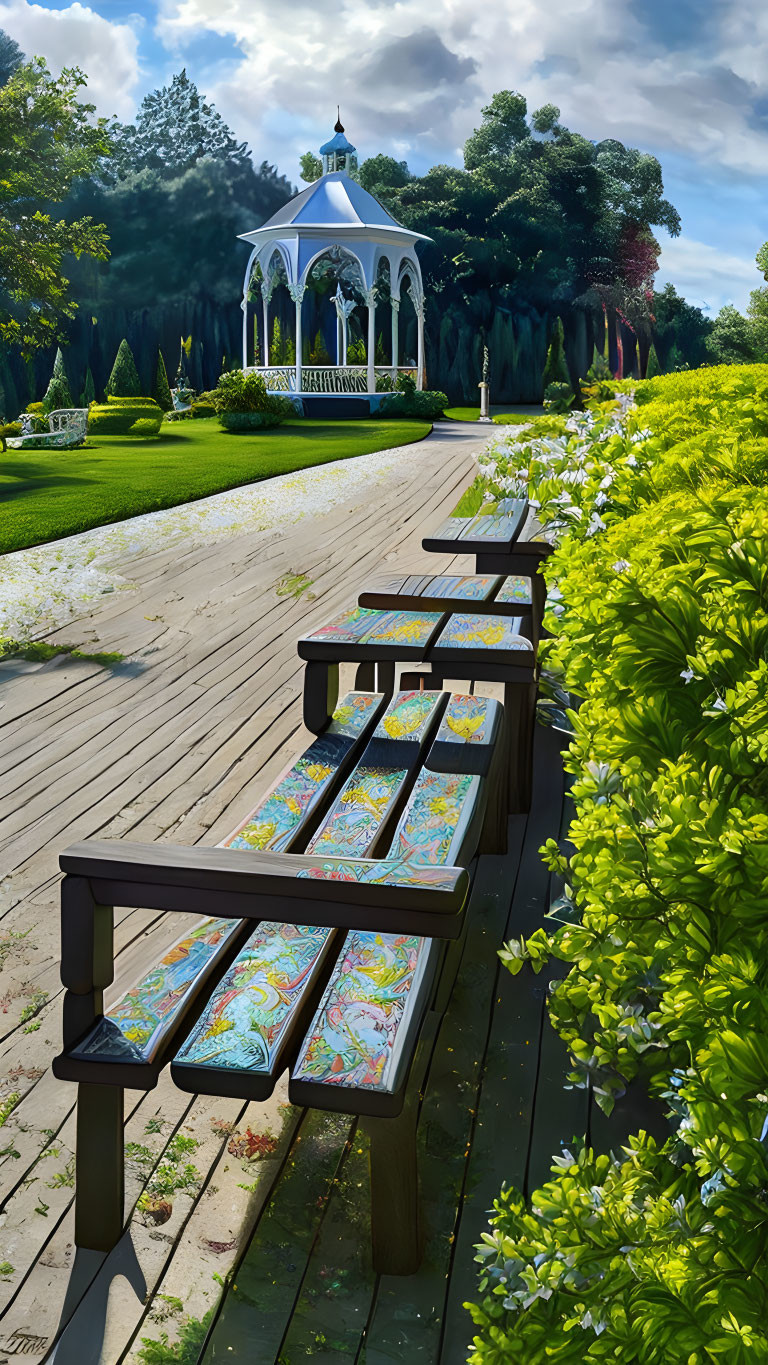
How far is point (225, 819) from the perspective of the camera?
422 cm

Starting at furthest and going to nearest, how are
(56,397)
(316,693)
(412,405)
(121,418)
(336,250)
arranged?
1. (56,397)
2. (336,250)
3. (412,405)
4. (121,418)
5. (316,693)

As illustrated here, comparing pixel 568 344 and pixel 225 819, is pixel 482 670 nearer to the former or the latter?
pixel 225 819

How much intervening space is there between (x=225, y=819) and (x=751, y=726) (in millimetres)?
3138

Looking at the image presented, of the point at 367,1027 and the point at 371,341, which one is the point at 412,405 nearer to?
the point at 371,341

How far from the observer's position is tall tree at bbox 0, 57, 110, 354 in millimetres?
17641

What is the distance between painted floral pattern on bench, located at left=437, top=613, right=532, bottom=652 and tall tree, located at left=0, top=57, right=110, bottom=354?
1614cm

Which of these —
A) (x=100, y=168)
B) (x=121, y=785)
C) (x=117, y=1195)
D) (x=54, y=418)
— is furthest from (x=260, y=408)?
(x=100, y=168)

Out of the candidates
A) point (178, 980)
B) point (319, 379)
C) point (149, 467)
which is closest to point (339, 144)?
point (319, 379)

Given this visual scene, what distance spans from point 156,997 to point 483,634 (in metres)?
2.05

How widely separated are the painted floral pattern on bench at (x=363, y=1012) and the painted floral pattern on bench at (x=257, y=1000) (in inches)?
2.3

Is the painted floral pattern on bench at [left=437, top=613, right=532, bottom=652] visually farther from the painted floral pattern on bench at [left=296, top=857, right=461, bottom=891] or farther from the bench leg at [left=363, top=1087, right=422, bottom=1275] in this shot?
the bench leg at [left=363, top=1087, right=422, bottom=1275]

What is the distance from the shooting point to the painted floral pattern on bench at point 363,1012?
1.86 meters

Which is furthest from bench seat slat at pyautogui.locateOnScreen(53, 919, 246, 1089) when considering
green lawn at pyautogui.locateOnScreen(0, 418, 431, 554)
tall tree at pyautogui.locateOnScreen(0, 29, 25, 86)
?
tall tree at pyautogui.locateOnScreen(0, 29, 25, 86)

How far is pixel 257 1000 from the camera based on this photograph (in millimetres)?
2072
